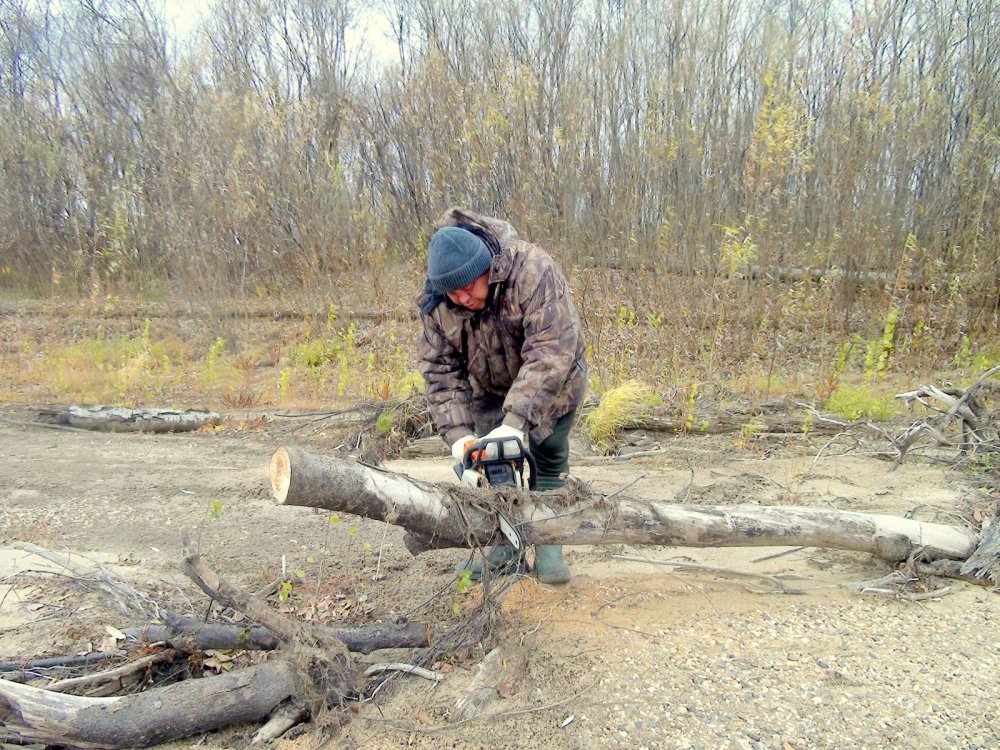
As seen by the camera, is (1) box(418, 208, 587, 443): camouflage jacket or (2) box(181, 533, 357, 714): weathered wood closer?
(2) box(181, 533, 357, 714): weathered wood

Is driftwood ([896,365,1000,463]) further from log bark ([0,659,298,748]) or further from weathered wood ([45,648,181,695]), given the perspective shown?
weathered wood ([45,648,181,695])

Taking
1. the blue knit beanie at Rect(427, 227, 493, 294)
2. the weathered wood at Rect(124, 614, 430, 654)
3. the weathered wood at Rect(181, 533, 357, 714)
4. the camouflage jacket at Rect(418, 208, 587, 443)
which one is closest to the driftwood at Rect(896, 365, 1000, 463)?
the camouflage jacket at Rect(418, 208, 587, 443)

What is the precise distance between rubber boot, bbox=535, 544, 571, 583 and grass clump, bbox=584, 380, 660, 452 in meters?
2.61

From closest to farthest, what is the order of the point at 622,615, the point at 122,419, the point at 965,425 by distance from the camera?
the point at 622,615 → the point at 965,425 → the point at 122,419

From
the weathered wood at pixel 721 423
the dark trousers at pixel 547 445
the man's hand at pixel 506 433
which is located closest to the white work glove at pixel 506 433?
the man's hand at pixel 506 433

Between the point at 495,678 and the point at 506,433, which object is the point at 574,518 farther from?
the point at 495,678

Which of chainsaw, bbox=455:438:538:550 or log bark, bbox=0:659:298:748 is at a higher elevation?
chainsaw, bbox=455:438:538:550

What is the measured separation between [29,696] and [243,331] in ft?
33.7

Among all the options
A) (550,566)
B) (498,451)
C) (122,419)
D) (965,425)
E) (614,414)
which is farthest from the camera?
(122,419)

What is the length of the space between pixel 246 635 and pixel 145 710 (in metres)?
0.47

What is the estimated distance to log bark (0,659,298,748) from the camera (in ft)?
7.38

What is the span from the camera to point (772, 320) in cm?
932

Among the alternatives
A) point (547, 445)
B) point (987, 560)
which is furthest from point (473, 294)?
point (987, 560)

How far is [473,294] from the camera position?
316 centimetres
